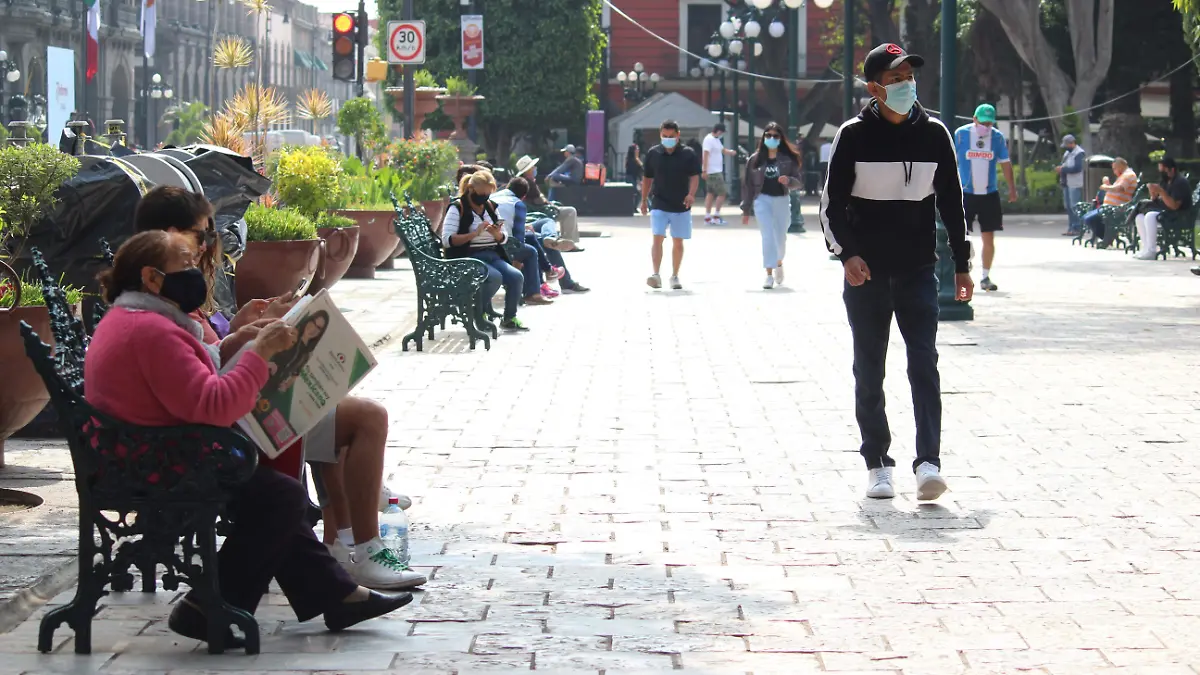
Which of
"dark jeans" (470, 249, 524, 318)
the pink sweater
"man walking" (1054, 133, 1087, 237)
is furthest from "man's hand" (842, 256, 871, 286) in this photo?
"man walking" (1054, 133, 1087, 237)

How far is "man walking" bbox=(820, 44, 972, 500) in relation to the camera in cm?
739

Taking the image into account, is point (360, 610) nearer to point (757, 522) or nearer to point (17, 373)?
point (757, 522)

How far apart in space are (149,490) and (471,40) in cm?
3205

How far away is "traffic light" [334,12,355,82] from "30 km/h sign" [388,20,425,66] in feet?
2.35

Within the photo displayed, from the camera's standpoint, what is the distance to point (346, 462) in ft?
18.5

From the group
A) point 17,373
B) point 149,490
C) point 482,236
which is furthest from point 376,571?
point 482,236

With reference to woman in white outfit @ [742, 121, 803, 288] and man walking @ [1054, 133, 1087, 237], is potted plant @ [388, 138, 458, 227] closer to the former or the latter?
woman in white outfit @ [742, 121, 803, 288]

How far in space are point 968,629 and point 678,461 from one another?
316cm

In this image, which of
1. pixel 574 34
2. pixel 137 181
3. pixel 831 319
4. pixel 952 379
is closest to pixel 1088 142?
pixel 574 34

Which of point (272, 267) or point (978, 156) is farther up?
point (978, 156)

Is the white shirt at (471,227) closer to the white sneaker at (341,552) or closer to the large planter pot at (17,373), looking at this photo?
the large planter pot at (17,373)

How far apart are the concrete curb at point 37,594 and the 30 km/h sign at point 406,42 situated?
63.5ft

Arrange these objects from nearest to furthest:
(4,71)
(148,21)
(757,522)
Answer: (757,522)
(148,21)
(4,71)

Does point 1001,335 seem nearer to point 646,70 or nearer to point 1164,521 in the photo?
point 1164,521
